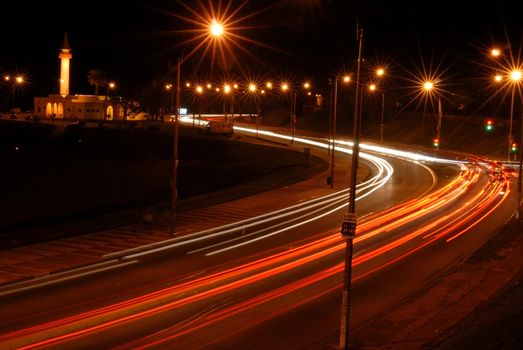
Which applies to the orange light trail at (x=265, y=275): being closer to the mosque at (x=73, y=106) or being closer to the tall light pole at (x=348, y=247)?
the tall light pole at (x=348, y=247)

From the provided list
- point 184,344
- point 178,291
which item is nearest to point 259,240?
point 178,291

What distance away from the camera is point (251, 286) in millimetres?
18844

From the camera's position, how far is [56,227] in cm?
3067

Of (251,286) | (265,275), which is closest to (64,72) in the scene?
(265,275)

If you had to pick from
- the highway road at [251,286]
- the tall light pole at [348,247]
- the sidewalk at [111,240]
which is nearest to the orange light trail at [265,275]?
the highway road at [251,286]

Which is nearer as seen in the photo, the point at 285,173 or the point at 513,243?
the point at 513,243

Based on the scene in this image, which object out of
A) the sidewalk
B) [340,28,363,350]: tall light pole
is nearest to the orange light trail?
[340,28,363,350]: tall light pole

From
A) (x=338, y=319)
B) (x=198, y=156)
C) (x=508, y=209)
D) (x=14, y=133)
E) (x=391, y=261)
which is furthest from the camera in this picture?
(x=14, y=133)

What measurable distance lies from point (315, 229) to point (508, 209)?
13.7 metres

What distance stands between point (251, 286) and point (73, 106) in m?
112

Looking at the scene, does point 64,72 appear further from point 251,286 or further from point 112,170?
point 251,286

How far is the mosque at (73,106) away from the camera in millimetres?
124438

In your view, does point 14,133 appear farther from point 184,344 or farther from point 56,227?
point 184,344

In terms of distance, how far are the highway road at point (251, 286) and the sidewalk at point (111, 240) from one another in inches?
49.5
